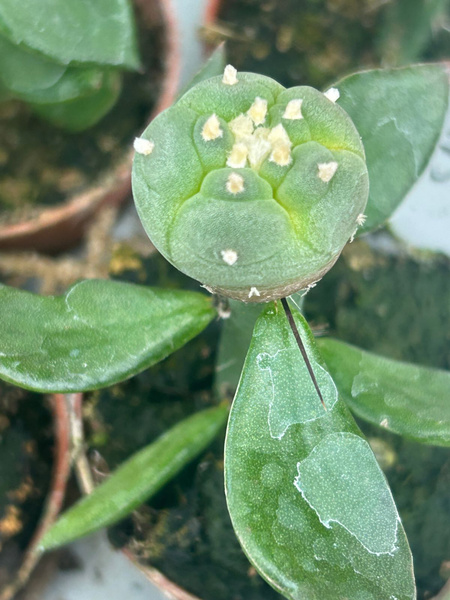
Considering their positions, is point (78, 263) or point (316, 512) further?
point (78, 263)

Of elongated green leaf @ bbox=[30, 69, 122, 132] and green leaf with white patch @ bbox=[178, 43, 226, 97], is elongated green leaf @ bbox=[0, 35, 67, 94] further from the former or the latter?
green leaf with white patch @ bbox=[178, 43, 226, 97]

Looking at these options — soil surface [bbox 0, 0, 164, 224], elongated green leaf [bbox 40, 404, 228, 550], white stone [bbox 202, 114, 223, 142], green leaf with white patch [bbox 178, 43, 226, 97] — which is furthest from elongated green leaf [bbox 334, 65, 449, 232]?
soil surface [bbox 0, 0, 164, 224]

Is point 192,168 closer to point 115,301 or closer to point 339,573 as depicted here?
point 115,301

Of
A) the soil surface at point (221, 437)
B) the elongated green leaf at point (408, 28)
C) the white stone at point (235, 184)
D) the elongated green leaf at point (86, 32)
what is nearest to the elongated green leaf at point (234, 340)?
the soil surface at point (221, 437)

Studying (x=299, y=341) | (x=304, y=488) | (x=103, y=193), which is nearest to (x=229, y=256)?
(x=299, y=341)

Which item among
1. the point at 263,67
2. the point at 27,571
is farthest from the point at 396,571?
the point at 263,67

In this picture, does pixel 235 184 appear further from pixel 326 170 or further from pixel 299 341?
pixel 299 341
